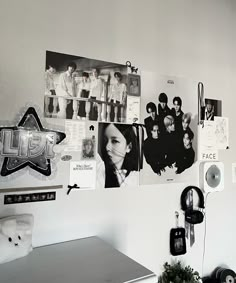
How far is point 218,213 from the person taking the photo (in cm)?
170

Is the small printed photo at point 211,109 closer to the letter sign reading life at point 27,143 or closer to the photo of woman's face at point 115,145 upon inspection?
the photo of woman's face at point 115,145

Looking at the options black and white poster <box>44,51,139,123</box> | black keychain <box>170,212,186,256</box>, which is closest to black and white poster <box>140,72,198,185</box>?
black and white poster <box>44,51,139,123</box>

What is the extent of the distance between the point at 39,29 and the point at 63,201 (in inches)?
32.3

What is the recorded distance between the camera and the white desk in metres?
0.82

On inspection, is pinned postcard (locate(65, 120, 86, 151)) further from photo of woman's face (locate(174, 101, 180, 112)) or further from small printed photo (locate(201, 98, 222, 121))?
small printed photo (locate(201, 98, 222, 121))

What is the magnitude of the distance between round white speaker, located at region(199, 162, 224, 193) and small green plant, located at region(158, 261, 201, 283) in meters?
0.50

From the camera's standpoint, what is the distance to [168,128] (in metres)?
1.52

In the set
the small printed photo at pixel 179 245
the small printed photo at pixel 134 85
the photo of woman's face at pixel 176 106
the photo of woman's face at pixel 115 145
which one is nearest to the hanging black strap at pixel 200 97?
the photo of woman's face at pixel 176 106

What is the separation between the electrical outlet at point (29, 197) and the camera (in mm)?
1090

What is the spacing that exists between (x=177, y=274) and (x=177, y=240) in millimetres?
184

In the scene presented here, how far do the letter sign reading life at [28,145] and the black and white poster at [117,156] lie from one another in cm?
24

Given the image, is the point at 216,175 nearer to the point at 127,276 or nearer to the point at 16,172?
the point at 127,276

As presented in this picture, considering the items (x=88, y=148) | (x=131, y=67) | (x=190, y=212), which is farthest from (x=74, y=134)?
(x=190, y=212)

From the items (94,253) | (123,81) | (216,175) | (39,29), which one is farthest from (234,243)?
(39,29)
